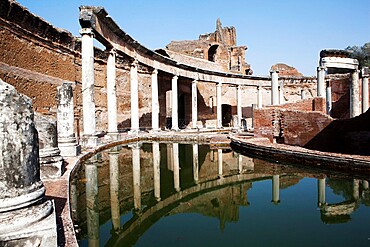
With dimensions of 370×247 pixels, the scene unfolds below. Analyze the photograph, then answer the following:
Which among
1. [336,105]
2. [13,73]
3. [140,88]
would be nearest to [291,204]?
[13,73]

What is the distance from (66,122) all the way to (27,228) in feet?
20.5

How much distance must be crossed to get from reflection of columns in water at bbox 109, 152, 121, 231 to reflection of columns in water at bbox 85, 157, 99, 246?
0.22 metres

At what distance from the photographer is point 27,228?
7.71ft

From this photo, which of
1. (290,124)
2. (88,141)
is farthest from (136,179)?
(290,124)

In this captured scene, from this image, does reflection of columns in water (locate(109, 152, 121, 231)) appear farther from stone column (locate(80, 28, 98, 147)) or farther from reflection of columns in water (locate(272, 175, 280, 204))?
reflection of columns in water (locate(272, 175, 280, 204))

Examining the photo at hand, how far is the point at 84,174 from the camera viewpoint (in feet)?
21.0

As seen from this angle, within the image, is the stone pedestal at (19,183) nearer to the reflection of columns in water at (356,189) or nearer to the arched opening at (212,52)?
the reflection of columns in water at (356,189)

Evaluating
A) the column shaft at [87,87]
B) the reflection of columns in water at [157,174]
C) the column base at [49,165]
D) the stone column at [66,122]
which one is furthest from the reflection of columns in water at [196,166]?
the column shaft at [87,87]

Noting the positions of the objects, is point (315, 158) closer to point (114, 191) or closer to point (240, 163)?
point (240, 163)

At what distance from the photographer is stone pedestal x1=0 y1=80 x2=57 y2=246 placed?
2305 millimetres

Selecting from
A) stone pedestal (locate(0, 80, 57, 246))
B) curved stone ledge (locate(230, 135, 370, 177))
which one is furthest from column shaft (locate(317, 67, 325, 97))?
stone pedestal (locate(0, 80, 57, 246))

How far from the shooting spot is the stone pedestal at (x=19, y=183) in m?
2.30

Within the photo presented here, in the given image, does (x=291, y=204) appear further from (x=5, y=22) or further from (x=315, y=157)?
(x=5, y=22)

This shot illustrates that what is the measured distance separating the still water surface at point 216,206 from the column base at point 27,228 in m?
0.89
